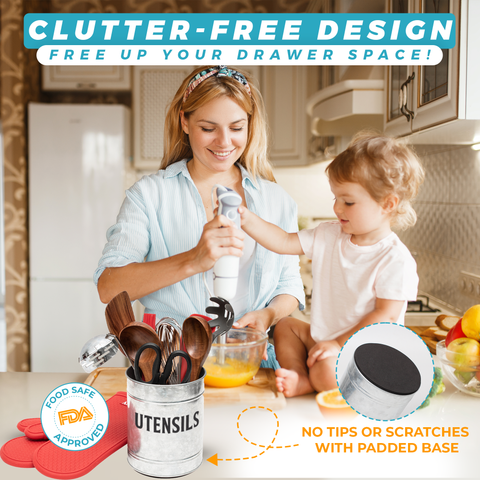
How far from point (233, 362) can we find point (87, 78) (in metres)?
2.19

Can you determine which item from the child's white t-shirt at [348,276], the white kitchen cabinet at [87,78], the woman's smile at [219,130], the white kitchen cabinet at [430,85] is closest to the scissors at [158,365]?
the child's white t-shirt at [348,276]

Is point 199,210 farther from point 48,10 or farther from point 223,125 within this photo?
point 48,10

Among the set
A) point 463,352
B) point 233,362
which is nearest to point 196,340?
point 233,362

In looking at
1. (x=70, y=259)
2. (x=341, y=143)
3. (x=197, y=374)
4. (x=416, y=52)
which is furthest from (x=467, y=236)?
(x=70, y=259)

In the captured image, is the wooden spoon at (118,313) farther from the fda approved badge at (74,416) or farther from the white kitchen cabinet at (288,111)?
the white kitchen cabinet at (288,111)

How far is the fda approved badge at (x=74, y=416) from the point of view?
53 centimetres

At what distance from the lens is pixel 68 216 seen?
223 cm

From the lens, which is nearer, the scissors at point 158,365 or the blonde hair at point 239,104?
the scissors at point 158,365

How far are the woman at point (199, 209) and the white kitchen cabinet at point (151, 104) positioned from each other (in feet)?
5.39

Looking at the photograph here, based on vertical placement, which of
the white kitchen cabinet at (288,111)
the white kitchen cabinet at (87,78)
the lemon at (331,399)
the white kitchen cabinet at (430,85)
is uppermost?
the white kitchen cabinet at (87,78)

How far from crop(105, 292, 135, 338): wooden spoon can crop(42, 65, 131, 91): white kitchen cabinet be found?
2.15 metres

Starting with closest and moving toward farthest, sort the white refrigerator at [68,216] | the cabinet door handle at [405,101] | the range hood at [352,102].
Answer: the cabinet door handle at [405,101]
the range hood at [352,102]
the white refrigerator at [68,216]

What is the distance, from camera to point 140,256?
81cm

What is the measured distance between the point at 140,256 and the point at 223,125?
276 millimetres
